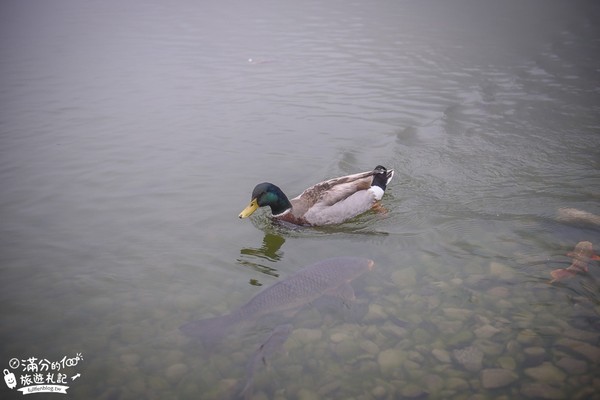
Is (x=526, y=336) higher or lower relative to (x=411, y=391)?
higher

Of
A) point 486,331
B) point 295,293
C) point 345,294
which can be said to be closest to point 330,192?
point 345,294

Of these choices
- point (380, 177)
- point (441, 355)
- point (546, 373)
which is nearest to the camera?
point (546, 373)

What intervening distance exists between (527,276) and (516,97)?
783cm

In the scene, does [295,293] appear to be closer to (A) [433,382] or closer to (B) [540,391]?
(A) [433,382]

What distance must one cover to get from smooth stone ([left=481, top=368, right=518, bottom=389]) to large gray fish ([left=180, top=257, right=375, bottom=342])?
1.68 m

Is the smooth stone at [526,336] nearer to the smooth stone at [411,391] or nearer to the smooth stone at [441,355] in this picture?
the smooth stone at [441,355]

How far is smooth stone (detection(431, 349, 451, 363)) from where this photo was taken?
455 cm

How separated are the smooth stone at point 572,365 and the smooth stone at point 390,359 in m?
1.51

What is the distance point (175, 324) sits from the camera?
527cm

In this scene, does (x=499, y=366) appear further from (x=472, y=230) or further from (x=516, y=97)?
(x=516, y=97)

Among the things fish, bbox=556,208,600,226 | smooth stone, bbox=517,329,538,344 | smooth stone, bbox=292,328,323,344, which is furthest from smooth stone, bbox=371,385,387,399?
fish, bbox=556,208,600,226

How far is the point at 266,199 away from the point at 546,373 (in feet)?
14.2

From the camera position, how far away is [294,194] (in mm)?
8164

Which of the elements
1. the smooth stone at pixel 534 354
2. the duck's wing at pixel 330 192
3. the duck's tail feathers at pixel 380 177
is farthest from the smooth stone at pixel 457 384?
the duck's tail feathers at pixel 380 177
